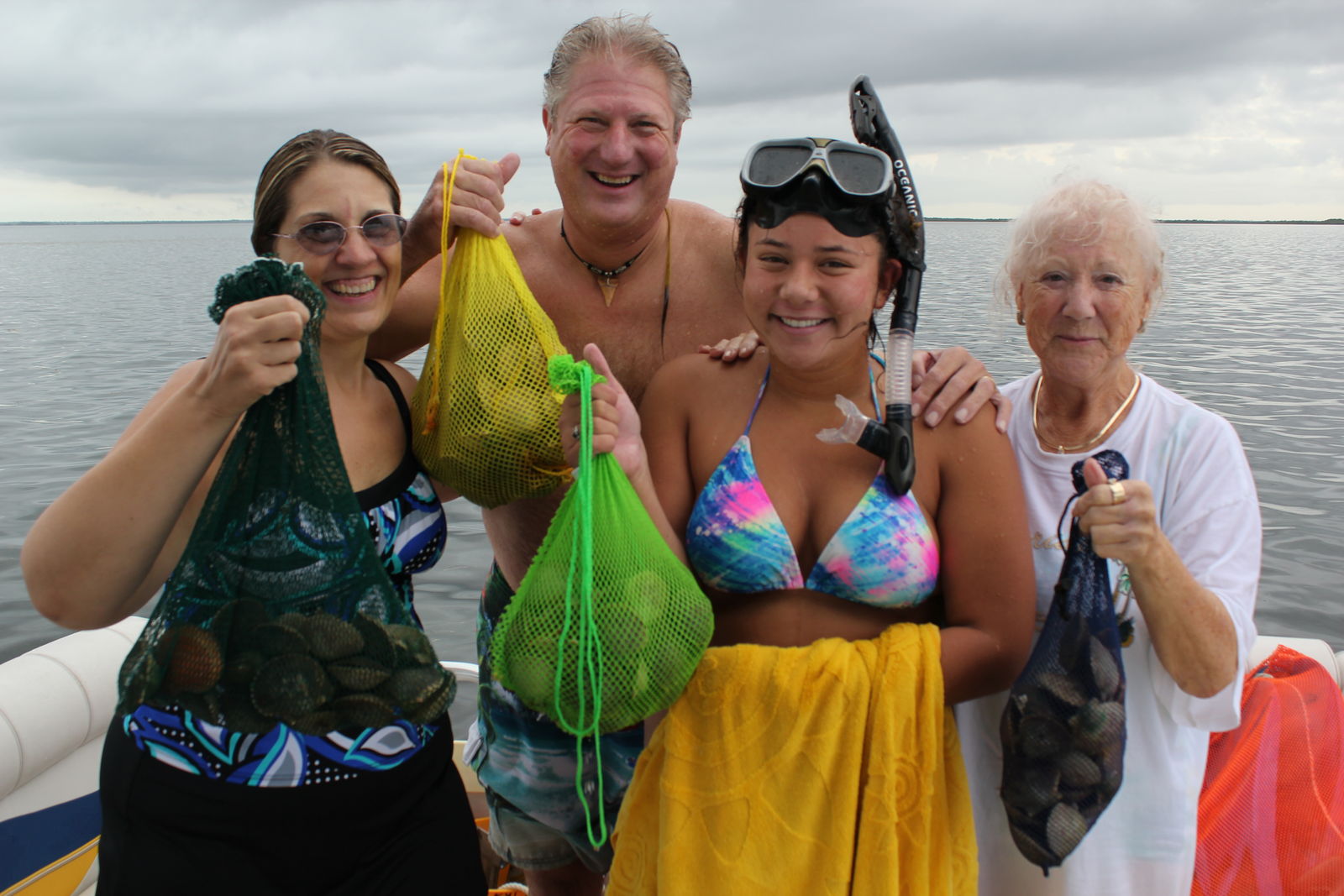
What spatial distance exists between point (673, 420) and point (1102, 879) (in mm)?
1536

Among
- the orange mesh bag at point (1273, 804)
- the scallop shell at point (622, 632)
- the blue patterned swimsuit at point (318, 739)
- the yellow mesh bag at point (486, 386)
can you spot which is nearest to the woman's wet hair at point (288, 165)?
the yellow mesh bag at point (486, 386)

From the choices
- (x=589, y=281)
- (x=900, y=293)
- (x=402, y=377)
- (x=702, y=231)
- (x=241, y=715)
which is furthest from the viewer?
(x=702, y=231)

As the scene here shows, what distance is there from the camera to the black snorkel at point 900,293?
7.45 ft

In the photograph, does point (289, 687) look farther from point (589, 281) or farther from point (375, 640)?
point (589, 281)

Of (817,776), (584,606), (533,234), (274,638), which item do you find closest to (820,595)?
(817,776)

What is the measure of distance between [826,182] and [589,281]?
127cm

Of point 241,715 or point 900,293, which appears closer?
point 241,715

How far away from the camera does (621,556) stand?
201 cm

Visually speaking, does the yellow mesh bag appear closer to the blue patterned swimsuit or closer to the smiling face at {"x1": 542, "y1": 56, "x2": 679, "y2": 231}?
→ the blue patterned swimsuit

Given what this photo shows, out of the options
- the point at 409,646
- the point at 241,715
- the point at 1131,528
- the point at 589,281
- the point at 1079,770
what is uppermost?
the point at 589,281

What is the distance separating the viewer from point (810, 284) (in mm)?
2295

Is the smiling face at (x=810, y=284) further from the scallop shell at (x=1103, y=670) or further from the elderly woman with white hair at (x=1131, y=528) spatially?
the scallop shell at (x=1103, y=670)

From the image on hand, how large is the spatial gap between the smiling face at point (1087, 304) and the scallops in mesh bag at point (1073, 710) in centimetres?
37

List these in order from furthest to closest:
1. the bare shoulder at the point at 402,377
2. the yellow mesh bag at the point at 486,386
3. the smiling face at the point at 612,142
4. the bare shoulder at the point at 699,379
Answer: the smiling face at the point at 612,142 < the bare shoulder at the point at 402,377 < the bare shoulder at the point at 699,379 < the yellow mesh bag at the point at 486,386
